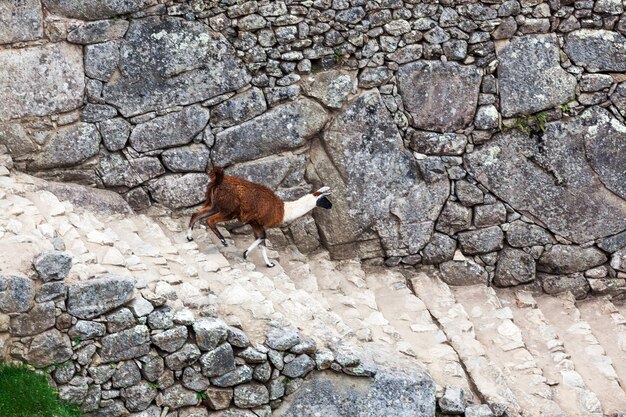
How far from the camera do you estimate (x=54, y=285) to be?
10109 mm

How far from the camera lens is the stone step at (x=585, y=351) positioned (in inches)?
487

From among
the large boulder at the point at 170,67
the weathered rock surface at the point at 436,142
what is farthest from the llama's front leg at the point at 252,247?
the weathered rock surface at the point at 436,142

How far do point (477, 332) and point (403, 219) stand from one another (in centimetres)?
173

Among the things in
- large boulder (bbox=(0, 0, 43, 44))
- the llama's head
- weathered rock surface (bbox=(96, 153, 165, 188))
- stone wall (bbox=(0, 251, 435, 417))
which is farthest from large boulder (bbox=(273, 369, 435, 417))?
large boulder (bbox=(0, 0, 43, 44))

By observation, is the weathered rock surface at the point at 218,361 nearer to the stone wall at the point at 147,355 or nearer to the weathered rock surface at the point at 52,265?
the stone wall at the point at 147,355

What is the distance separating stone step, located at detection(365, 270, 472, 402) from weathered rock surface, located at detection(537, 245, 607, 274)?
6.28 feet

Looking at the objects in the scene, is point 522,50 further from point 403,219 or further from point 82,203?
point 82,203

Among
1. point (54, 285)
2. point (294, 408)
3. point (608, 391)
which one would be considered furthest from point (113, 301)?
point (608, 391)

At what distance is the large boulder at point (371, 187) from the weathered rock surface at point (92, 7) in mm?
2825

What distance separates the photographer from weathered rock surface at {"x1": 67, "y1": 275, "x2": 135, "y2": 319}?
10.2 m

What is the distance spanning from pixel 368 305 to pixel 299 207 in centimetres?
146

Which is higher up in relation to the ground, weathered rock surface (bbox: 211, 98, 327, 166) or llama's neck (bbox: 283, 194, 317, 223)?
weathered rock surface (bbox: 211, 98, 327, 166)

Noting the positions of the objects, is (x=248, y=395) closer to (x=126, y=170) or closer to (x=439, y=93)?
(x=126, y=170)

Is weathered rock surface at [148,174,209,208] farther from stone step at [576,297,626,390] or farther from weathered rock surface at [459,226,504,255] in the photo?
stone step at [576,297,626,390]
